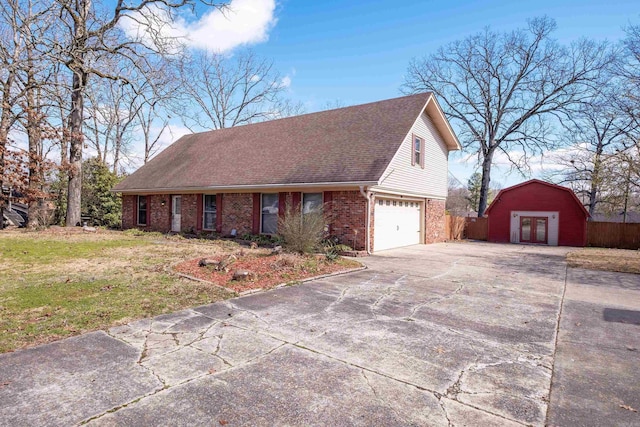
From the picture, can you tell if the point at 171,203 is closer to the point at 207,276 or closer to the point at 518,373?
the point at 207,276

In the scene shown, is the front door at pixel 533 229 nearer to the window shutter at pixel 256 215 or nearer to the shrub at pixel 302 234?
the window shutter at pixel 256 215

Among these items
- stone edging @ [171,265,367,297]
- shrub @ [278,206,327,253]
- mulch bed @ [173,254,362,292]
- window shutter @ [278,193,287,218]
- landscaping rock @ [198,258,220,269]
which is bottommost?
stone edging @ [171,265,367,297]

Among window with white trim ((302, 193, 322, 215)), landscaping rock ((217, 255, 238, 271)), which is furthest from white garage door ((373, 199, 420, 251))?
landscaping rock ((217, 255, 238, 271))

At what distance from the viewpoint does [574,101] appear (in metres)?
25.4

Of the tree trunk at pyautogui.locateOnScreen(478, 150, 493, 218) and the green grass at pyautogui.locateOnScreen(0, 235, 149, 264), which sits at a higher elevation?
the tree trunk at pyautogui.locateOnScreen(478, 150, 493, 218)

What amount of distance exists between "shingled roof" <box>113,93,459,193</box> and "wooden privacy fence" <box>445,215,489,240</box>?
221 inches

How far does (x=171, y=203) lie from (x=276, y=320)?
606 inches

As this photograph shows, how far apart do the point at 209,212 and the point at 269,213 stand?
3901 millimetres

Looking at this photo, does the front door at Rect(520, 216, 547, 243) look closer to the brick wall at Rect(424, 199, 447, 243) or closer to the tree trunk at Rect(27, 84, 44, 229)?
the brick wall at Rect(424, 199, 447, 243)

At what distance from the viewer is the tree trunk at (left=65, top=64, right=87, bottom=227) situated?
60.8ft

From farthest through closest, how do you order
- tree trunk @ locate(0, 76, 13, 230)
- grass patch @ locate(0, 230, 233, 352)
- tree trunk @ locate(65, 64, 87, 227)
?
tree trunk @ locate(65, 64, 87, 227), tree trunk @ locate(0, 76, 13, 230), grass patch @ locate(0, 230, 233, 352)

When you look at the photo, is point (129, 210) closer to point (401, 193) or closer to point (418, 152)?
point (401, 193)

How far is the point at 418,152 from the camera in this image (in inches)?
603


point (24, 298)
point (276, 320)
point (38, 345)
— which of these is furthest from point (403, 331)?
point (24, 298)
